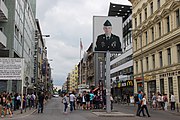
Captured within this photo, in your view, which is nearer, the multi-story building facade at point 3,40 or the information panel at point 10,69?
the information panel at point 10,69

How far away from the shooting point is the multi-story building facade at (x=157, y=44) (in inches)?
1268

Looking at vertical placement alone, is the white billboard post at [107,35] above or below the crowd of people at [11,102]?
above

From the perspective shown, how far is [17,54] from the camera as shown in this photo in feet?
120

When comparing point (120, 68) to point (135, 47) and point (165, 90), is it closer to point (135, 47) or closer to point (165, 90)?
point (135, 47)

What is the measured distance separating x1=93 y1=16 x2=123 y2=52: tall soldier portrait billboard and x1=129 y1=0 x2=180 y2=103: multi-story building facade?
1040 centimetres

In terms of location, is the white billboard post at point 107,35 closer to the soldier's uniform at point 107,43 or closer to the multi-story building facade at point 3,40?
the soldier's uniform at point 107,43

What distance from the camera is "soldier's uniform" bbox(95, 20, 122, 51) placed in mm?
23344

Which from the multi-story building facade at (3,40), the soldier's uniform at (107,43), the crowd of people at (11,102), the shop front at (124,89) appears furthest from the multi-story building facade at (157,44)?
the multi-story building facade at (3,40)

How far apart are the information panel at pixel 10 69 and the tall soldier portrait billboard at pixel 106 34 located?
626cm

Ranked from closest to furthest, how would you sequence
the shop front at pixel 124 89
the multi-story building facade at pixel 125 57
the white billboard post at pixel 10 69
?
the white billboard post at pixel 10 69, the shop front at pixel 124 89, the multi-story building facade at pixel 125 57

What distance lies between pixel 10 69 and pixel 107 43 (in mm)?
8035

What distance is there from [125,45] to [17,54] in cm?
2836

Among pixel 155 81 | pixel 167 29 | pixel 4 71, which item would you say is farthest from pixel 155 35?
pixel 4 71

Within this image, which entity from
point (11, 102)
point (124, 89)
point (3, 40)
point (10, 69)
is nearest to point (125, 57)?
point (124, 89)
